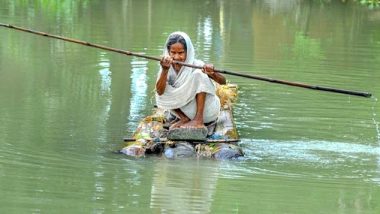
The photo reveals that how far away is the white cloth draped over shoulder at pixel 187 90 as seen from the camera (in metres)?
6.62

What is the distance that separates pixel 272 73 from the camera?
10.9 meters

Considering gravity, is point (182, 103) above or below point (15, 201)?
above

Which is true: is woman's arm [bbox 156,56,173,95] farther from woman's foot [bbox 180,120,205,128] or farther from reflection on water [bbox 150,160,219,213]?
reflection on water [bbox 150,160,219,213]

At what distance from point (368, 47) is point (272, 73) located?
157 inches

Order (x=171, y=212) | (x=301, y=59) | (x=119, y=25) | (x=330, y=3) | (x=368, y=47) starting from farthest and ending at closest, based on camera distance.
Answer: (x=330, y=3), (x=119, y=25), (x=368, y=47), (x=301, y=59), (x=171, y=212)

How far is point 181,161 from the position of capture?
621cm

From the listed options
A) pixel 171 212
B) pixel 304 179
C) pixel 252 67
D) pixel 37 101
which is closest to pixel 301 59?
pixel 252 67

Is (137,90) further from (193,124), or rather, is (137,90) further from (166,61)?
(166,61)

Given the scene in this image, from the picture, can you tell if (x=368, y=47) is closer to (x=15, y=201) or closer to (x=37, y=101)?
(x=37, y=101)

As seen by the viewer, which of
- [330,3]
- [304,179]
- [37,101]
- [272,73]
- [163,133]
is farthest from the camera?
[330,3]

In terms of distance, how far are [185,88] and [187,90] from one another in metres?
0.02

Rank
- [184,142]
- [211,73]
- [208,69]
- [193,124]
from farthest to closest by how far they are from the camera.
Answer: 1. [193,124]
2. [184,142]
3. [211,73]
4. [208,69]

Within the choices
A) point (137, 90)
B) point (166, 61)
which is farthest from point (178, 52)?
point (137, 90)

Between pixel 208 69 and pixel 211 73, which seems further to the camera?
pixel 211 73
